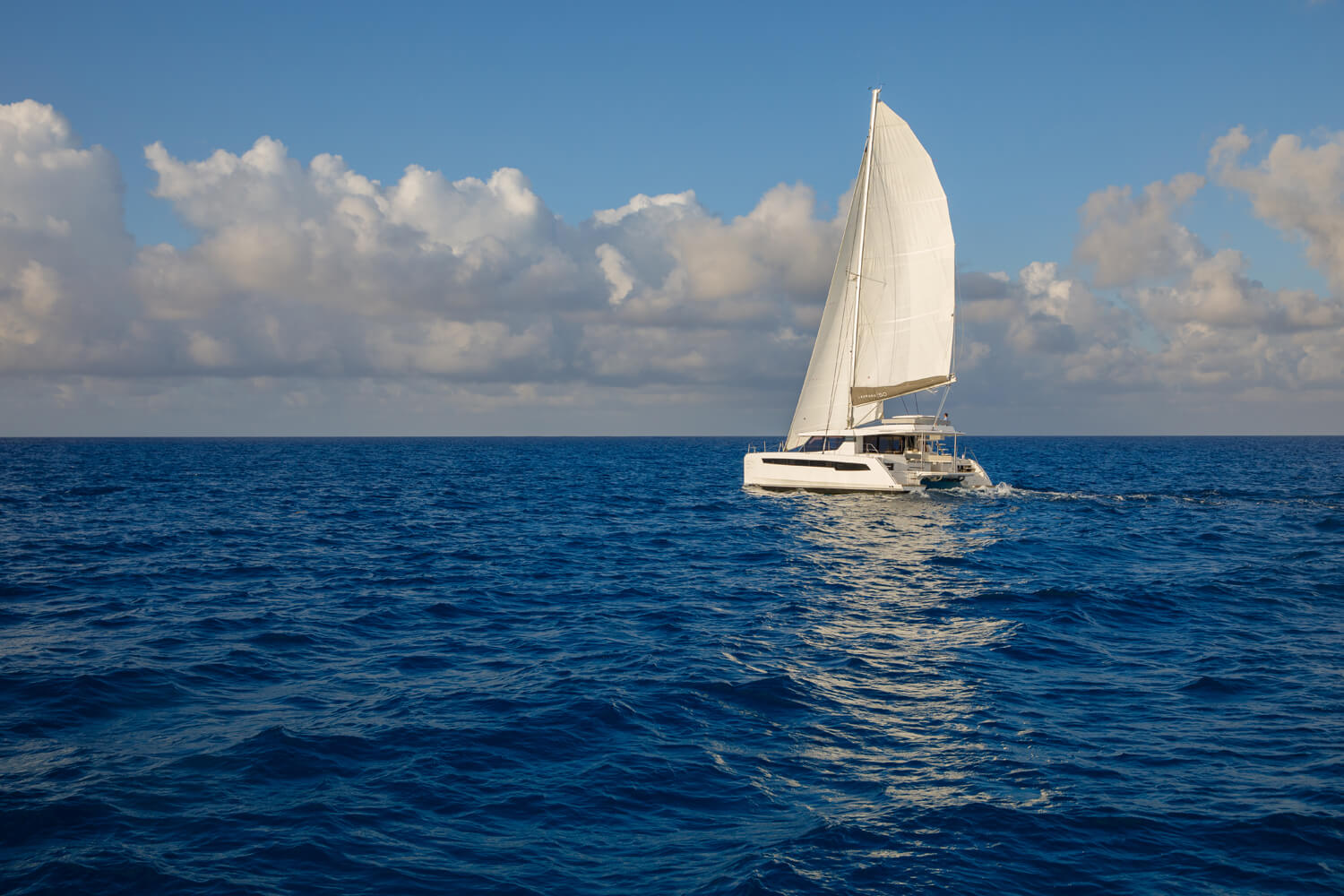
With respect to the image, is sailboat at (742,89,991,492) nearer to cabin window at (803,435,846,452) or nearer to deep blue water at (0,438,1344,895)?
cabin window at (803,435,846,452)

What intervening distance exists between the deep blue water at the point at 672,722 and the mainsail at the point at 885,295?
1953 centimetres

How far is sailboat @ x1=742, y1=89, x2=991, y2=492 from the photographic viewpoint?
138 feet

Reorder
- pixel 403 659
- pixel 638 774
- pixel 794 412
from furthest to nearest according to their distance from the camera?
pixel 794 412
pixel 403 659
pixel 638 774

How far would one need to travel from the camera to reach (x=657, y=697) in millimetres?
12164

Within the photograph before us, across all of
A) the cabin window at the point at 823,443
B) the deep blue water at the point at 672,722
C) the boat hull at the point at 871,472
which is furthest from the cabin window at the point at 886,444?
the deep blue water at the point at 672,722

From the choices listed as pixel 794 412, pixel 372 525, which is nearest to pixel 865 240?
pixel 794 412

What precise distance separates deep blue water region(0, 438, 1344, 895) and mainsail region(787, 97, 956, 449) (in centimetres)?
1953

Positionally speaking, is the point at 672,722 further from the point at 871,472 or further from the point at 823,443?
the point at 823,443

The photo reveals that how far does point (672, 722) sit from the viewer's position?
11188 millimetres

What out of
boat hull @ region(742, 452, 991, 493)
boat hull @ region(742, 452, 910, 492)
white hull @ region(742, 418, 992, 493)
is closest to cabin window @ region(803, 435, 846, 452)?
white hull @ region(742, 418, 992, 493)

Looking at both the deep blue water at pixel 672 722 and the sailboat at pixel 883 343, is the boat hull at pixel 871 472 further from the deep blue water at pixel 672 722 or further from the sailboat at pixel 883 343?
the deep blue water at pixel 672 722

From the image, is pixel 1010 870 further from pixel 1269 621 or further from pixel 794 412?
pixel 794 412

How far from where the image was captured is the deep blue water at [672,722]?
299 inches

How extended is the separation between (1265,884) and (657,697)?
728cm
